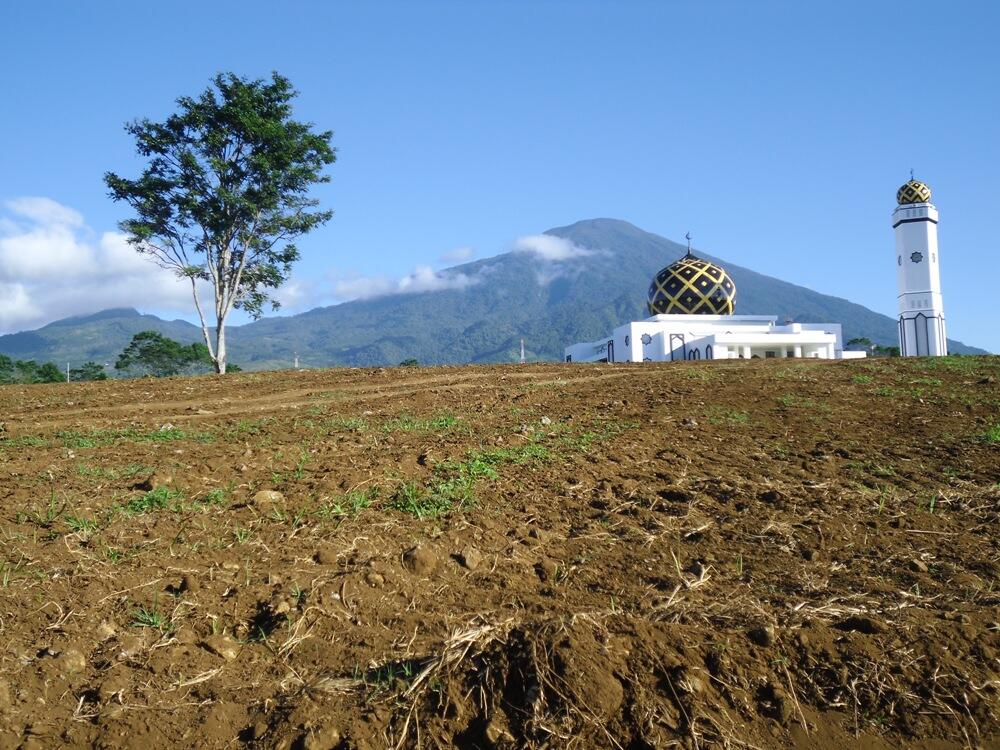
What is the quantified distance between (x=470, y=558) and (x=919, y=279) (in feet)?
138

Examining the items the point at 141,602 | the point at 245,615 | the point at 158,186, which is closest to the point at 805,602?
the point at 245,615

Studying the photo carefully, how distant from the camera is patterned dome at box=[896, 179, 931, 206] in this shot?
40.4 meters

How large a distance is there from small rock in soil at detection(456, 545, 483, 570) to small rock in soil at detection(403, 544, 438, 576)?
15 cm

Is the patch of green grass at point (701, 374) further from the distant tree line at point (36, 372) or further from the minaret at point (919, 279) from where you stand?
the distant tree line at point (36, 372)

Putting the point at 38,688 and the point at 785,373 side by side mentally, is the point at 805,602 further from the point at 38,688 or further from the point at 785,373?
the point at 785,373

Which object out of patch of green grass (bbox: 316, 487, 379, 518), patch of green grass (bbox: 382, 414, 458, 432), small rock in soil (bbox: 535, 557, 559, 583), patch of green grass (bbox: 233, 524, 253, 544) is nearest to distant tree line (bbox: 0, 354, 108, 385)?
patch of green grass (bbox: 382, 414, 458, 432)

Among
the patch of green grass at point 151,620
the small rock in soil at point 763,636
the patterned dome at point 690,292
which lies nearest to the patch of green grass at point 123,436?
the patch of green grass at point 151,620

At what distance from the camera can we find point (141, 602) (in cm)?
398

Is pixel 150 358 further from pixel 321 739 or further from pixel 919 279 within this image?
pixel 321 739

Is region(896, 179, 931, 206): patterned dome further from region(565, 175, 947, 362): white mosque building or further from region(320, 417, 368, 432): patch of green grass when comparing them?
region(320, 417, 368, 432): patch of green grass

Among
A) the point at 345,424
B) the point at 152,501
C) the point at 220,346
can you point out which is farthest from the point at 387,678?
the point at 220,346

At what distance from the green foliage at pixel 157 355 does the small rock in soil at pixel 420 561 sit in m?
49.3

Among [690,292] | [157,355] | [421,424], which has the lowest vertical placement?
[421,424]

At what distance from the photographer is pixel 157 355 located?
50.3m
